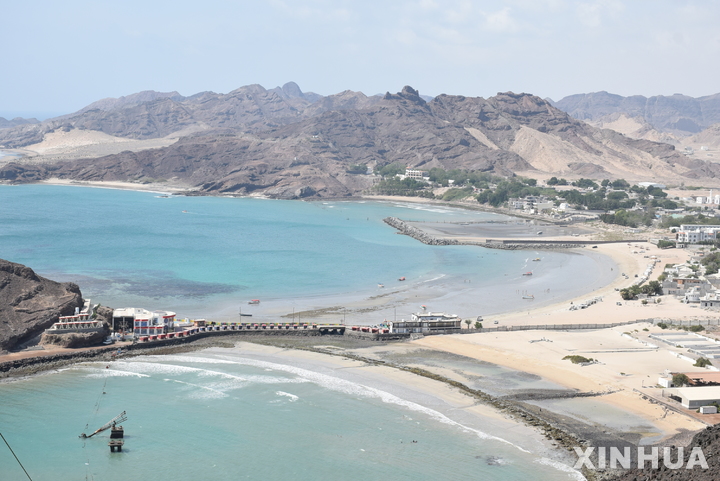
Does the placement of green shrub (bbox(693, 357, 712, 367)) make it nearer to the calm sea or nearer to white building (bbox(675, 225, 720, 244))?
the calm sea

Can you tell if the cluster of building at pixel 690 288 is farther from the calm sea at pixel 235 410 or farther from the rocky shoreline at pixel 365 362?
the rocky shoreline at pixel 365 362

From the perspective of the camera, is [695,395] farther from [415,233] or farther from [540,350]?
[415,233]

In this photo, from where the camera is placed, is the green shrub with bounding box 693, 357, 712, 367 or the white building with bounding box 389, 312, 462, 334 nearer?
the green shrub with bounding box 693, 357, 712, 367

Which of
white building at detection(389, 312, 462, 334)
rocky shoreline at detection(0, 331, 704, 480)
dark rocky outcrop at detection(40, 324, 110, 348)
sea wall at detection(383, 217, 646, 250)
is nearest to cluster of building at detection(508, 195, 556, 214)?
sea wall at detection(383, 217, 646, 250)

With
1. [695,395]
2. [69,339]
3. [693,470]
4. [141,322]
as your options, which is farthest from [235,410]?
[695,395]

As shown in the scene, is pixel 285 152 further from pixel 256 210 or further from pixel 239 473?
pixel 239 473

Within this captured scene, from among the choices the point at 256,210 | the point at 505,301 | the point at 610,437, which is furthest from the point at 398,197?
the point at 610,437

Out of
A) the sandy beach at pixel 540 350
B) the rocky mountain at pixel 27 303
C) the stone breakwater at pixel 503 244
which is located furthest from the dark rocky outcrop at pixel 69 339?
the stone breakwater at pixel 503 244
